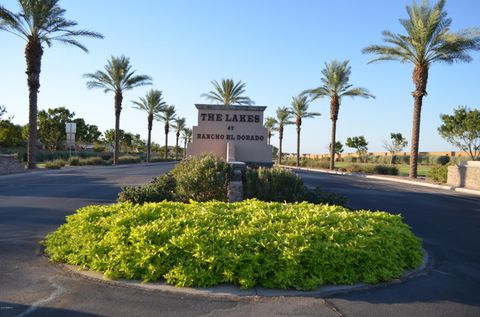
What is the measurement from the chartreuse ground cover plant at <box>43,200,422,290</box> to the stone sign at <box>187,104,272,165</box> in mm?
9604

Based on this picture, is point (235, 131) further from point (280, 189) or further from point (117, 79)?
point (117, 79)

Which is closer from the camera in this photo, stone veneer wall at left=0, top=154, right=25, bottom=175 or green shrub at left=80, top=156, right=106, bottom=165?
stone veneer wall at left=0, top=154, right=25, bottom=175

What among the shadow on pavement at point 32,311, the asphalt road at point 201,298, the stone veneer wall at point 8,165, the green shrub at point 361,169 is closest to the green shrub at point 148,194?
the asphalt road at point 201,298

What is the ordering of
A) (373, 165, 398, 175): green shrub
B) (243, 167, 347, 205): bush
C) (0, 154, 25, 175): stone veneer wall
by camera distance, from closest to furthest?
(243, 167, 347, 205): bush, (0, 154, 25, 175): stone veneer wall, (373, 165, 398, 175): green shrub

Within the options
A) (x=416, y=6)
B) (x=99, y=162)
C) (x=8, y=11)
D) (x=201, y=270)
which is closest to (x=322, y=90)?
(x=416, y=6)

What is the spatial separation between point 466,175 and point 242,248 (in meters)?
24.4

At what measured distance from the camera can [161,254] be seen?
555 cm

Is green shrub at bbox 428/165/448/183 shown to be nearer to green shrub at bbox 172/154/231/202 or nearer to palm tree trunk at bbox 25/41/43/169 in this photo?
green shrub at bbox 172/154/231/202

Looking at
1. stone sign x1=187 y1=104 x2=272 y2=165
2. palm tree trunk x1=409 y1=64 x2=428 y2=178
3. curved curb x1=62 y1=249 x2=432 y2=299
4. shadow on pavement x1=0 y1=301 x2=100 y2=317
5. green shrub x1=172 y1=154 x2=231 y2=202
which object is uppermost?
palm tree trunk x1=409 y1=64 x2=428 y2=178

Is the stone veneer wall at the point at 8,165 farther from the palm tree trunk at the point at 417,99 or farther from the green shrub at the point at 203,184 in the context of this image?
the palm tree trunk at the point at 417,99

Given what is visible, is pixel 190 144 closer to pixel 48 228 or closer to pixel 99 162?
pixel 48 228

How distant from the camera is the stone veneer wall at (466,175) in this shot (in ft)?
83.0

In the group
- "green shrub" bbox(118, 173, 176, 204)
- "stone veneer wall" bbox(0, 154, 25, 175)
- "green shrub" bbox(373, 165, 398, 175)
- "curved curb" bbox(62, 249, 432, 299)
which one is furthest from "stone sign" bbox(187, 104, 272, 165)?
"green shrub" bbox(373, 165, 398, 175)

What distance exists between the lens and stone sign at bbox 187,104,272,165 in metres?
16.4
